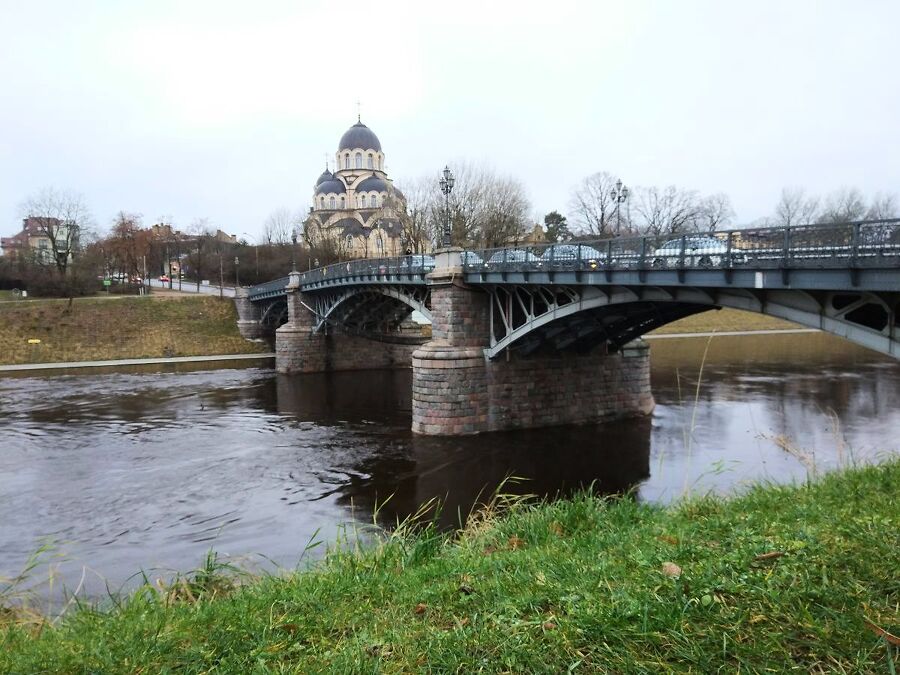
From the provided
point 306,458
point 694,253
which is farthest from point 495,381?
point 694,253

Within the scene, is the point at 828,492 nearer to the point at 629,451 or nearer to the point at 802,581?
the point at 802,581

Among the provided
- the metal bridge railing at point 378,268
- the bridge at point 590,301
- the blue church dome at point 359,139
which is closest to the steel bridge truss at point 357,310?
the bridge at point 590,301

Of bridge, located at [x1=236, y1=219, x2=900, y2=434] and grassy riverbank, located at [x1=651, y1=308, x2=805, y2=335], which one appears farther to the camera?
grassy riverbank, located at [x1=651, y1=308, x2=805, y2=335]

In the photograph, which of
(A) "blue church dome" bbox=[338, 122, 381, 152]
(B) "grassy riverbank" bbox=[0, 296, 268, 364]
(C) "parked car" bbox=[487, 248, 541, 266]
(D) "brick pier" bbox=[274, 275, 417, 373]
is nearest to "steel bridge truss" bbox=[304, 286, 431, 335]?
(D) "brick pier" bbox=[274, 275, 417, 373]

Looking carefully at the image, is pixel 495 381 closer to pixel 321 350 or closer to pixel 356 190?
pixel 321 350

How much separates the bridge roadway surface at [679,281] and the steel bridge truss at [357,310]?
7.00 metres

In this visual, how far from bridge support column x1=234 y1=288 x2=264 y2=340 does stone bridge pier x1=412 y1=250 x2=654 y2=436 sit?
30.0 metres

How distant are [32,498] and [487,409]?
41.1 ft

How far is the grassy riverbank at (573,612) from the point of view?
2.89 meters

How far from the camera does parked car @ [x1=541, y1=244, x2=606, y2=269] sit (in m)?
15.4

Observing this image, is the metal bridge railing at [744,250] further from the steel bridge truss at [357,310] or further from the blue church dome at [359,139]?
the blue church dome at [359,139]

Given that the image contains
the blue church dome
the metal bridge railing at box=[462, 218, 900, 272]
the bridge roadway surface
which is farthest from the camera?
the blue church dome

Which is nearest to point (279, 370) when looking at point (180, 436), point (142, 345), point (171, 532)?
point (142, 345)

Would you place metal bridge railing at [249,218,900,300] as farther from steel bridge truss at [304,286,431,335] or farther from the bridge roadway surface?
steel bridge truss at [304,286,431,335]
